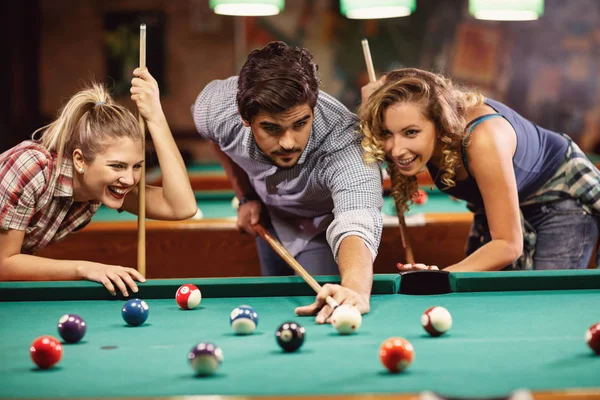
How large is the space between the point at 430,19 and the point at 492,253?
618 cm

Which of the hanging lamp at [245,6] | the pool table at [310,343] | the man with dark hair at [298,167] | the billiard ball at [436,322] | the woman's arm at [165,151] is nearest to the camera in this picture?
the pool table at [310,343]

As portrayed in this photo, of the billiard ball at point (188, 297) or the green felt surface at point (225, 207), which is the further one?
the green felt surface at point (225, 207)

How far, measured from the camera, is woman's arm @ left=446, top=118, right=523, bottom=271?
2789 mm

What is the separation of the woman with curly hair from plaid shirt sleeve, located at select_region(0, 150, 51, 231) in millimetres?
1128

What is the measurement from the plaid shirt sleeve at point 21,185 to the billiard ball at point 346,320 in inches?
49.8

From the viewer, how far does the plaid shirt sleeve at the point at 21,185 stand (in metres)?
2.69

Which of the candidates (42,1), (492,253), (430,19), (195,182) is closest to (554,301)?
(492,253)

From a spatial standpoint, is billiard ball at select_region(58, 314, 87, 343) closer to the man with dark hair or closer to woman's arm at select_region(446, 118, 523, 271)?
the man with dark hair

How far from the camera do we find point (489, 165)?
9.18 feet

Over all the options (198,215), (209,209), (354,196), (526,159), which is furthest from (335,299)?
(209,209)

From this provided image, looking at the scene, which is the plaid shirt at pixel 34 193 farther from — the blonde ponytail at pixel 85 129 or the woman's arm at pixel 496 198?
the woman's arm at pixel 496 198

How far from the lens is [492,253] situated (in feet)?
9.22

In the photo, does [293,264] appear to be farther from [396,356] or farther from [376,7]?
[376,7]

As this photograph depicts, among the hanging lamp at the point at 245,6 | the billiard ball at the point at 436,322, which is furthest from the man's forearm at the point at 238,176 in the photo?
the billiard ball at the point at 436,322
